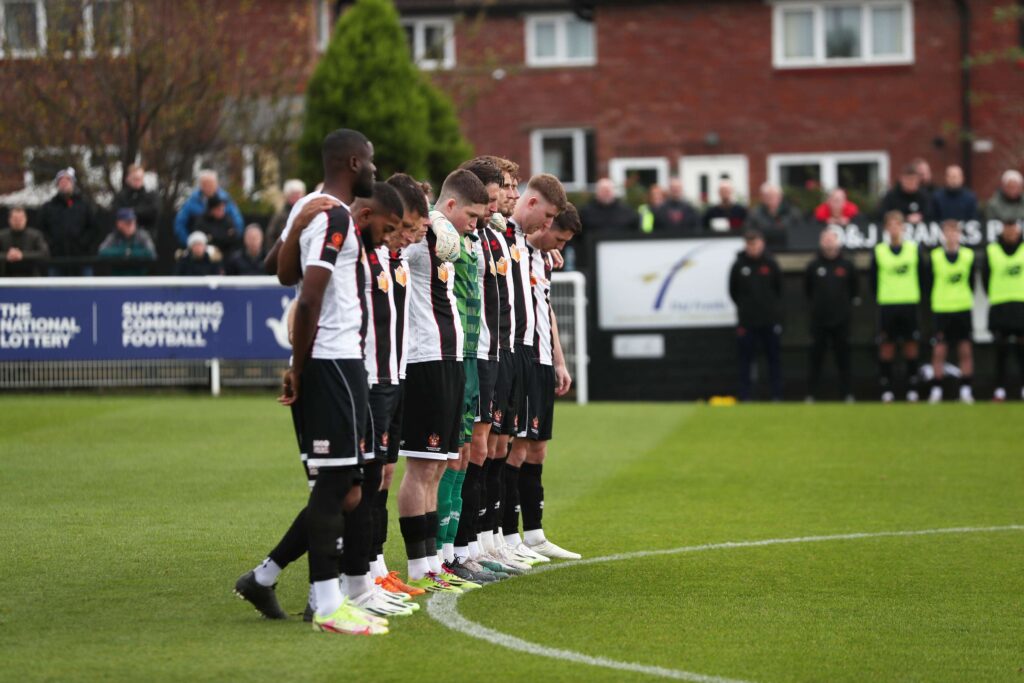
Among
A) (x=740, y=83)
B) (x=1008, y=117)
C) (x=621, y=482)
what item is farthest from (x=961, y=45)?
(x=621, y=482)

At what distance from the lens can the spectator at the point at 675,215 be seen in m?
24.3

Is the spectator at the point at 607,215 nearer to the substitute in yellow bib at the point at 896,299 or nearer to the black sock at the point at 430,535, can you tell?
the substitute in yellow bib at the point at 896,299

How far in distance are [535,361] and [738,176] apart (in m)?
26.7

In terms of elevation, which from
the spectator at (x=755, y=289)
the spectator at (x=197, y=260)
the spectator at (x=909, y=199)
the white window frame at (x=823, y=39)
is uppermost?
the white window frame at (x=823, y=39)

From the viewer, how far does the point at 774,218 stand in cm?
2431

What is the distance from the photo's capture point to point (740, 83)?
36.8 meters

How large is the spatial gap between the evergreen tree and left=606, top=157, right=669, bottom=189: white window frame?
28.2 ft

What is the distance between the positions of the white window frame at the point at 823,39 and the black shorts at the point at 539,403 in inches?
1069

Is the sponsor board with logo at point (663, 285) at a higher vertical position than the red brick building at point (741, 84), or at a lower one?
lower

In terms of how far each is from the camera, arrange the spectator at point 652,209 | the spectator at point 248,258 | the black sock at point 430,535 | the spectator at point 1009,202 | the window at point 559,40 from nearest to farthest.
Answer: the black sock at point 430,535 < the spectator at point 248,258 < the spectator at point 1009,202 < the spectator at point 652,209 < the window at point 559,40

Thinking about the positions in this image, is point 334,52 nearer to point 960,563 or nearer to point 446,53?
point 446,53

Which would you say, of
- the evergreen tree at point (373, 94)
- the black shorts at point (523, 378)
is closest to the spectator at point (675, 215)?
the evergreen tree at point (373, 94)

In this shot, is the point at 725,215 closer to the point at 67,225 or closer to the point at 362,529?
the point at 67,225

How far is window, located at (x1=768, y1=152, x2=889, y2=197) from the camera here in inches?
1426
